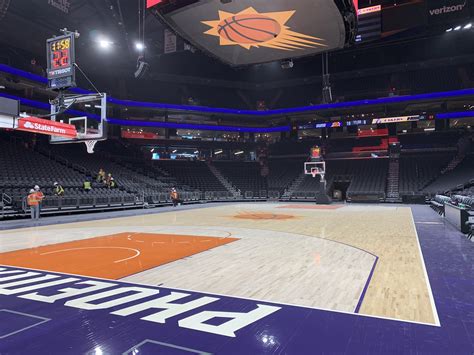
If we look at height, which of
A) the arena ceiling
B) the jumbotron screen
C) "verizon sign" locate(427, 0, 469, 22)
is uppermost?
the arena ceiling

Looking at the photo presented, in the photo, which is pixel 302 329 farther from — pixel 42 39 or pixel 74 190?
pixel 42 39

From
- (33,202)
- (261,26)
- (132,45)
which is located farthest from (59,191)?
(132,45)

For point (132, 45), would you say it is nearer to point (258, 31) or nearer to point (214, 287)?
point (258, 31)

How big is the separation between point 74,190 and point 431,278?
17565 mm

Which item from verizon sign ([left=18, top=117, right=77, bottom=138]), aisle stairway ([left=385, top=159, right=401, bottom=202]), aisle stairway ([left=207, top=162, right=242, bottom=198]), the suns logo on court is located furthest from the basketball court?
aisle stairway ([left=207, top=162, right=242, bottom=198])

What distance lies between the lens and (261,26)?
474 inches

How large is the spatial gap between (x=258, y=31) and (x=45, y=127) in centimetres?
842

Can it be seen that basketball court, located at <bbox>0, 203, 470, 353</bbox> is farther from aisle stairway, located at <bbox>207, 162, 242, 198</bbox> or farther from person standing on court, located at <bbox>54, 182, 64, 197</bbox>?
aisle stairway, located at <bbox>207, 162, 242, 198</bbox>

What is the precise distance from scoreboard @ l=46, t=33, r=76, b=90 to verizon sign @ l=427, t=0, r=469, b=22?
1596 cm

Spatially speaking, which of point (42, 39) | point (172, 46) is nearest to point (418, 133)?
point (172, 46)

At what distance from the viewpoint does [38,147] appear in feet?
77.3

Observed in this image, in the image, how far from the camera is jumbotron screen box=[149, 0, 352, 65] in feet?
35.5

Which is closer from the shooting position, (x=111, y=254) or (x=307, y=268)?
(x=307, y=268)

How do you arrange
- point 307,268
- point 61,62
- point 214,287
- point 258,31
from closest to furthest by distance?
1. point 214,287
2. point 307,268
3. point 61,62
4. point 258,31
